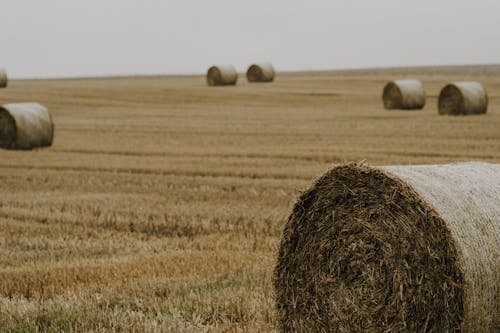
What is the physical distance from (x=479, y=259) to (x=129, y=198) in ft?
27.5

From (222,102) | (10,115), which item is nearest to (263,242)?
(10,115)

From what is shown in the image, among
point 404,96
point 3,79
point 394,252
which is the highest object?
point 3,79

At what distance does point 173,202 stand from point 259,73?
35.3 metres

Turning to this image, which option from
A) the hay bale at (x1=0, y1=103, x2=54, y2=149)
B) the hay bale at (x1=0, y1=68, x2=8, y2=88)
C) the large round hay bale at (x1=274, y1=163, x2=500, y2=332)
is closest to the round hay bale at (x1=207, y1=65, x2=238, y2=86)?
the hay bale at (x1=0, y1=68, x2=8, y2=88)

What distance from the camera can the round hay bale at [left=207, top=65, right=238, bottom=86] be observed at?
43.2 meters

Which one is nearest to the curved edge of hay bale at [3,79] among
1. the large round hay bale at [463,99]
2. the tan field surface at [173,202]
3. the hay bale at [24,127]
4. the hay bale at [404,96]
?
the tan field surface at [173,202]

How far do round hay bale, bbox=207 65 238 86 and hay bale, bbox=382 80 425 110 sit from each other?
14.7 m

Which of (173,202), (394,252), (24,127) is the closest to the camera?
(394,252)

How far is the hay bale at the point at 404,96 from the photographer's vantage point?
95.7 feet

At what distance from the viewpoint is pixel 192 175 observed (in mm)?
15047

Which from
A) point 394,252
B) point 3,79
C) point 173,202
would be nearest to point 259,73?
point 3,79

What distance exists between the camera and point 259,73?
4706 centimetres

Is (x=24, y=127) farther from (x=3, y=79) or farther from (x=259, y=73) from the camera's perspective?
(x=259, y=73)

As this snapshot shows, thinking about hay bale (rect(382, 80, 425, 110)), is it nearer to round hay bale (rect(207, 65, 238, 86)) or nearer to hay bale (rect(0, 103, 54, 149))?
hay bale (rect(0, 103, 54, 149))
